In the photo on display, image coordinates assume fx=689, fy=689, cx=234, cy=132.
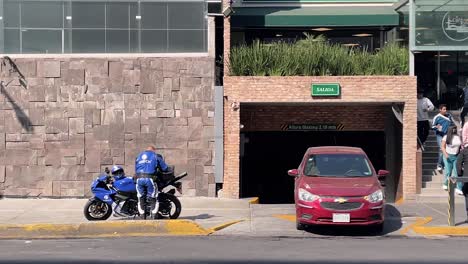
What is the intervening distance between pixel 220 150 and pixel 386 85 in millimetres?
4836

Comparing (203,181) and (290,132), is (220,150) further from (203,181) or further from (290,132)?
(290,132)

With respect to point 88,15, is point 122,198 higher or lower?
lower

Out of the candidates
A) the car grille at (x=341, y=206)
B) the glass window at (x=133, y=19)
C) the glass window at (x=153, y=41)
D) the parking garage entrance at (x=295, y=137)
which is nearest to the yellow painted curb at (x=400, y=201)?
the parking garage entrance at (x=295, y=137)

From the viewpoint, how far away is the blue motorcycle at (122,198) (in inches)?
556

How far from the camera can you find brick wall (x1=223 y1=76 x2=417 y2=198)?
61.1 feet

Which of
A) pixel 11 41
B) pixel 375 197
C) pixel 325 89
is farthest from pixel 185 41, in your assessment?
pixel 375 197

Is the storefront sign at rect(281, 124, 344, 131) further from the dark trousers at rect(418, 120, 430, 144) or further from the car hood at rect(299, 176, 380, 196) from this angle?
the car hood at rect(299, 176, 380, 196)

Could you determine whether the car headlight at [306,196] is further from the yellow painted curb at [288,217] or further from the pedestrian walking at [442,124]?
the pedestrian walking at [442,124]

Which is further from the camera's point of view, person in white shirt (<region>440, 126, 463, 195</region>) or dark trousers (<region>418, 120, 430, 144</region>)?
dark trousers (<region>418, 120, 430, 144</region>)

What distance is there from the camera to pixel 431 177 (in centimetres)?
1911

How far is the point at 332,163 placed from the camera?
14117mm

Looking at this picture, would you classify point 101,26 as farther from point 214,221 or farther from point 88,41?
point 214,221

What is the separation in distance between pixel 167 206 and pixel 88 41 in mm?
6590

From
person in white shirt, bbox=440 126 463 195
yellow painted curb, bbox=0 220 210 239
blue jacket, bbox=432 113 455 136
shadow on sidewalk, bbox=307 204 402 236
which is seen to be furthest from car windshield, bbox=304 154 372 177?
blue jacket, bbox=432 113 455 136
